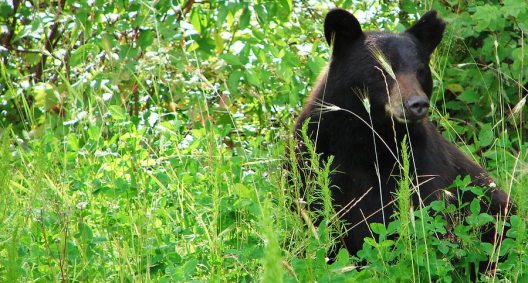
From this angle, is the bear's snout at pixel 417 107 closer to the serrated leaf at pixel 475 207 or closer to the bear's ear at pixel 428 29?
the bear's ear at pixel 428 29

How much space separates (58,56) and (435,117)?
2577 millimetres

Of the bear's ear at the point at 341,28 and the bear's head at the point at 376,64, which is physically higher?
the bear's ear at the point at 341,28

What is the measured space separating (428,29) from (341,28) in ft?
1.74

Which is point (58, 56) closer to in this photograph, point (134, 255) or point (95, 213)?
point (95, 213)

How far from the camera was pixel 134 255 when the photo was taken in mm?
3701

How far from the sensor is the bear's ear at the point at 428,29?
545 centimetres

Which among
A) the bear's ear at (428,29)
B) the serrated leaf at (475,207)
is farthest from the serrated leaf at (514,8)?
the serrated leaf at (475,207)

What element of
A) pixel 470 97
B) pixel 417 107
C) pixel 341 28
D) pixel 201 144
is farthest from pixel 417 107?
pixel 470 97

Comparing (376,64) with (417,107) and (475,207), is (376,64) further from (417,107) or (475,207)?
(475,207)

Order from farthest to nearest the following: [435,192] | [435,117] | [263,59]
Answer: [435,117], [263,59], [435,192]

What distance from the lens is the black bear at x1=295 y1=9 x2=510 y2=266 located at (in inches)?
195

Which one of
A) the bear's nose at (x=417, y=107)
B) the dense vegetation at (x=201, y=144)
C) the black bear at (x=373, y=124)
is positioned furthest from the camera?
the black bear at (x=373, y=124)

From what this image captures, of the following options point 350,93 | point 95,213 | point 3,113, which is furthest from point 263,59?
point 3,113

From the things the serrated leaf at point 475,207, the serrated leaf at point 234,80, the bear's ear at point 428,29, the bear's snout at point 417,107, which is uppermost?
the bear's ear at point 428,29
